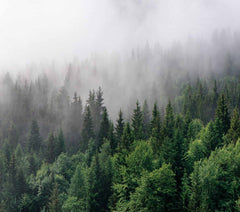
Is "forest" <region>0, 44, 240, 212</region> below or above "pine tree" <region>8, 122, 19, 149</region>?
below

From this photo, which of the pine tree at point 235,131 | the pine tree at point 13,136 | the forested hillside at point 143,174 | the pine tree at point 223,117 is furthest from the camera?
the pine tree at point 13,136

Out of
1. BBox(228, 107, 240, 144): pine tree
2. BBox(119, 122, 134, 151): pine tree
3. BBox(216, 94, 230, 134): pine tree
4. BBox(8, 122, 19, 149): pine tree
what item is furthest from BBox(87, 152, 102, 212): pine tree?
BBox(8, 122, 19, 149): pine tree

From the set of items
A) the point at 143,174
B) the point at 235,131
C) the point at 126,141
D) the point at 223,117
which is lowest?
the point at 143,174

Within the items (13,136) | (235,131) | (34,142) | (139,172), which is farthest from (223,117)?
(13,136)

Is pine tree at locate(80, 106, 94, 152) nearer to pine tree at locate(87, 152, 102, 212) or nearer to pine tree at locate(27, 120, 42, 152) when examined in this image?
pine tree at locate(27, 120, 42, 152)

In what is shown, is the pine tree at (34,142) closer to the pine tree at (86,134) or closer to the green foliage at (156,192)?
the pine tree at (86,134)

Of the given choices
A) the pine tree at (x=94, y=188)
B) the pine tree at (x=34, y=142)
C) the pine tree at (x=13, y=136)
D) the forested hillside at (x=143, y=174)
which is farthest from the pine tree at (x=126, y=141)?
the pine tree at (x=13, y=136)

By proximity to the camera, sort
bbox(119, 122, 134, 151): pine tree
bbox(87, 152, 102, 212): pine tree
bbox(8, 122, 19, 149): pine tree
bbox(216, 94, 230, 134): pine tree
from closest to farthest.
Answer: bbox(87, 152, 102, 212): pine tree < bbox(216, 94, 230, 134): pine tree < bbox(119, 122, 134, 151): pine tree < bbox(8, 122, 19, 149): pine tree

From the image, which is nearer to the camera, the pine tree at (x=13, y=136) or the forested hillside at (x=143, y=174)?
the forested hillside at (x=143, y=174)

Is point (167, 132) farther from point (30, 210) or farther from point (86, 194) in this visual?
→ point (30, 210)

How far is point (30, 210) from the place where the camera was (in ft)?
184

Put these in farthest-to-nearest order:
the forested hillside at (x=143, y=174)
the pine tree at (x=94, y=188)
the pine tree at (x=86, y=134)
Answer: the pine tree at (x=86, y=134)
the pine tree at (x=94, y=188)
the forested hillside at (x=143, y=174)

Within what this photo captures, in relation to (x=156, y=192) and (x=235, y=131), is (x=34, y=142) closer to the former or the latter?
(x=156, y=192)

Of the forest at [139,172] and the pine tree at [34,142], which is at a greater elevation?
the pine tree at [34,142]
